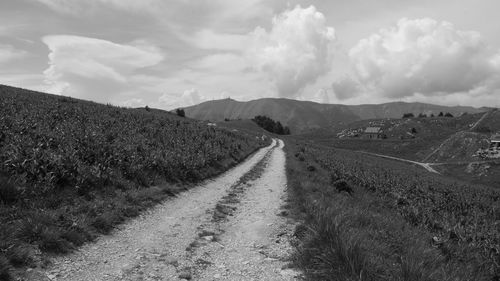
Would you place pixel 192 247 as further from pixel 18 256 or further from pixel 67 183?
pixel 67 183

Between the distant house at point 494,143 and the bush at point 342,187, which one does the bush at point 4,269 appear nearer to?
the bush at point 342,187

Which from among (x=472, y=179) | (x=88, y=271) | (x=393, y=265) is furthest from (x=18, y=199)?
(x=472, y=179)

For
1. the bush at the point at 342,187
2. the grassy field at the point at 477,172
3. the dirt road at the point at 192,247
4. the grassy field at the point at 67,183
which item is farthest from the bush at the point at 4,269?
the grassy field at the point at 477,172

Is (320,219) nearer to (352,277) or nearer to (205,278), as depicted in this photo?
(352,277)

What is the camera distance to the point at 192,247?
9.20 m

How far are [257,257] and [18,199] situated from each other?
728 cm

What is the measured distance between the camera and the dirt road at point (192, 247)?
7.39 meters

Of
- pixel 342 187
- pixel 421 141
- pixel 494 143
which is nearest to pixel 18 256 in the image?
pixel 342 187

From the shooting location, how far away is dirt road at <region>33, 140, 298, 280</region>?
7387 millimetres

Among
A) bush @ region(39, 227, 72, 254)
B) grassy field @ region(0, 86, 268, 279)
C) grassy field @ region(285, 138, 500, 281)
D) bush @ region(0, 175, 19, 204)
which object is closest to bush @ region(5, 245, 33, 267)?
grassy field @ region(0, 86, 268, 279)

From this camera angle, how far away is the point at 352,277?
6082 mm

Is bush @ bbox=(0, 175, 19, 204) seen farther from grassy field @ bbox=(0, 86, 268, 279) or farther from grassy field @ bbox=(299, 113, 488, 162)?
grassy field @ bbox=(299, 113, 488, 162)

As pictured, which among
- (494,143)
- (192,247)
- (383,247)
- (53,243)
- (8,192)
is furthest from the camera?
(494,143)

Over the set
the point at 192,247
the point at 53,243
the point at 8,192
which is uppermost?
the point at 8,192
